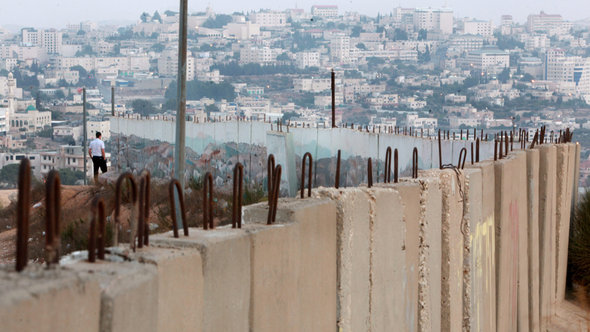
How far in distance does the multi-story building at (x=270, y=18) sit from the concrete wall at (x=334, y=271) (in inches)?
5046

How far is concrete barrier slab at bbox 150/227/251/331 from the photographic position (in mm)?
3316

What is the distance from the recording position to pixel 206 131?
22.2 meters

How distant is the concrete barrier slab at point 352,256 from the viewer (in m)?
4.74

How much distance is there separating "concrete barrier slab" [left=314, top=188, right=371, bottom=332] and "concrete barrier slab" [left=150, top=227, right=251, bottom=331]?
110cm

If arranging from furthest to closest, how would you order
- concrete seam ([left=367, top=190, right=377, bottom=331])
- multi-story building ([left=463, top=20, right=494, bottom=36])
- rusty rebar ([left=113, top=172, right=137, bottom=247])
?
multi-story building ([left=463, top=20, right=494, bottom=36]) → concrete seam ([left=367, top=190, right=377, bottom=331]) → rusty rebar ([left=113, top=172, right=137, bottom=247])

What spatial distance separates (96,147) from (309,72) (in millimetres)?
81932

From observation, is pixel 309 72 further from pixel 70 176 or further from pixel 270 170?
pixel 270 170

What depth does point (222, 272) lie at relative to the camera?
3436 millimetres

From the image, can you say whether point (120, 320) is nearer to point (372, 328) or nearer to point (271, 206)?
point (271, 206)

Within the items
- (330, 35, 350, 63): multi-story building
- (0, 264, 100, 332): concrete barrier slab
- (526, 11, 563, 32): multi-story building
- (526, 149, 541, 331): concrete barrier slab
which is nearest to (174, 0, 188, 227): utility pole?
(526, 149, 541, 331): concrete barrier slab

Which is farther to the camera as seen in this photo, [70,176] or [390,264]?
[70,176]

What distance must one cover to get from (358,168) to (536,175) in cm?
779

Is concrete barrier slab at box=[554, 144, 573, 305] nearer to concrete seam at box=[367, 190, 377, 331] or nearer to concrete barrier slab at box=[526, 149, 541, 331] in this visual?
concrete barrier slab at box=[526, 149, 541, 331]

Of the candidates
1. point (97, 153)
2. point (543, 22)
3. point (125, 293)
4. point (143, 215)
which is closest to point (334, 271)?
point (143, 215)
